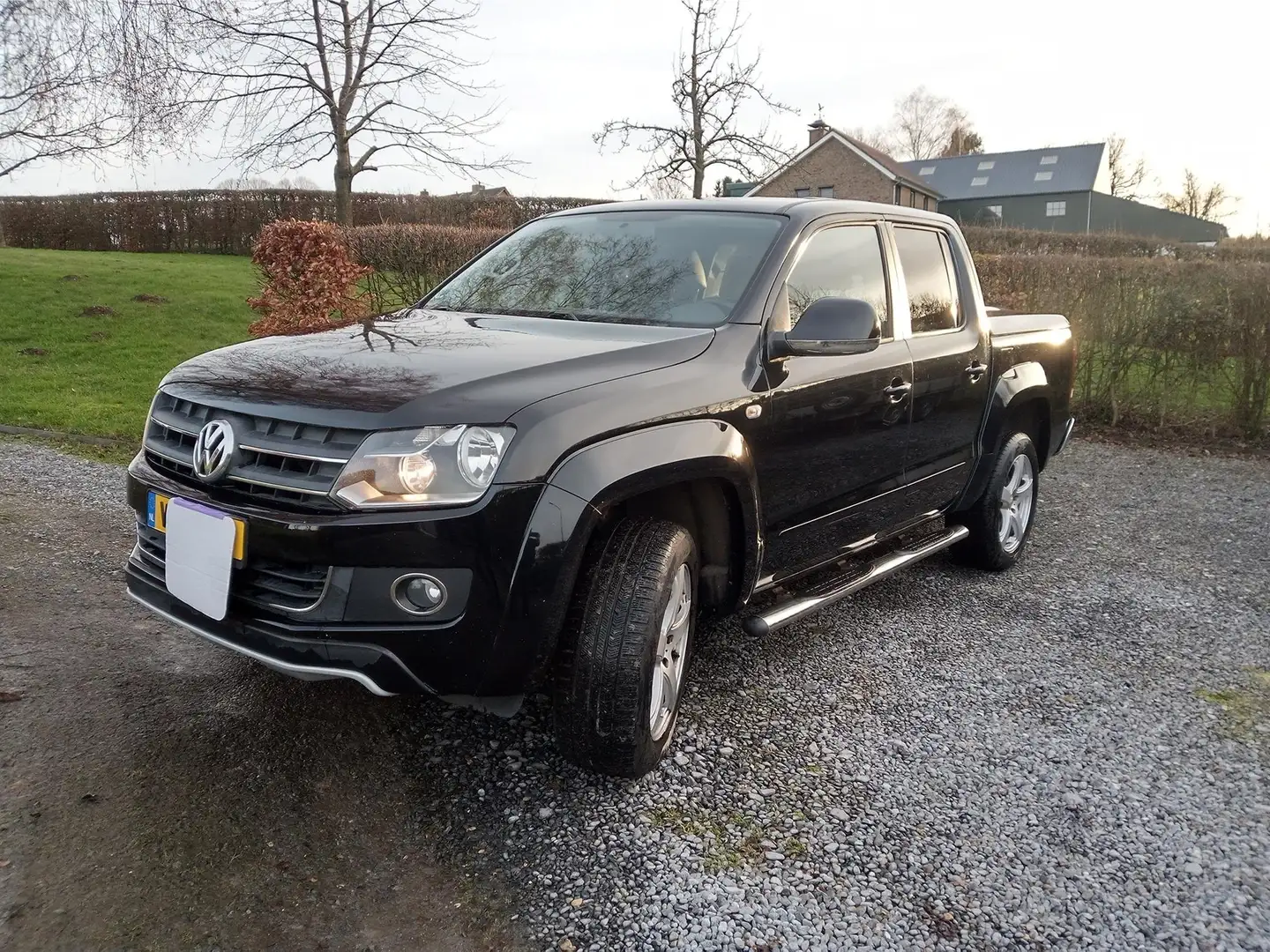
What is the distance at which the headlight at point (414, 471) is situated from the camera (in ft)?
7.74

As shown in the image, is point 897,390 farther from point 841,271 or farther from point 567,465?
point 567,465

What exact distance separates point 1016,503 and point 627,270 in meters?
2.82

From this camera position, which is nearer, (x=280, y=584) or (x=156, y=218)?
(x=280, y=584)

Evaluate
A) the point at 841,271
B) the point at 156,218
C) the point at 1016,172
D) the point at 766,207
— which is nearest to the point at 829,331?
the point at 841,271

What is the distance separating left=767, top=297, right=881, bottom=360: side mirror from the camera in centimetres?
309

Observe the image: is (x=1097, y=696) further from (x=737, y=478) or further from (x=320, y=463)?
(x=320, y=463)

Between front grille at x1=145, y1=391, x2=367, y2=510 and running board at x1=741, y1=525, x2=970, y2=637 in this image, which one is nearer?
front grille at x1=145, y1=391, x2=367, y2=510

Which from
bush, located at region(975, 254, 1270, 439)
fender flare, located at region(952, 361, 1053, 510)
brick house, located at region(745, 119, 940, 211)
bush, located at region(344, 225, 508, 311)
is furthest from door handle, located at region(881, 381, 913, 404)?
brick house, located at region(745, 119, 940, 211)

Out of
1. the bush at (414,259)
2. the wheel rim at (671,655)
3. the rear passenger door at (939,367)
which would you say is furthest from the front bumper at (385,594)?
the bush at (414,259)

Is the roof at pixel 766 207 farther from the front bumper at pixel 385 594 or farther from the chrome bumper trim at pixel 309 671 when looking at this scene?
the chrome bumper trim at pixel 309 671

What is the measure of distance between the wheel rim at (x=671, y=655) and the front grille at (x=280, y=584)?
0.96 metres

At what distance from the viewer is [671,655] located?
2975 mm

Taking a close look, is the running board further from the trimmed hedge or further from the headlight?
the trimmed hedge

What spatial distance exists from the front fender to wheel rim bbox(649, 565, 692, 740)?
0.35m
